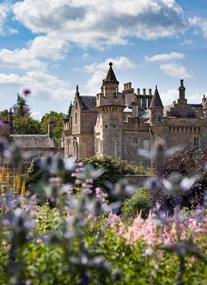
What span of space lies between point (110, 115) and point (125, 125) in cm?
194

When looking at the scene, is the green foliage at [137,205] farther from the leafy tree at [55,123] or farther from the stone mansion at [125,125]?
the leafy tree at [55,123]

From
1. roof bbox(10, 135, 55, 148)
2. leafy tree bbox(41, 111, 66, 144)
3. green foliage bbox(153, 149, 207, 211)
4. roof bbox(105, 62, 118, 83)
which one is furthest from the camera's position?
leafy tree bbox(41, 111, 66, 144)

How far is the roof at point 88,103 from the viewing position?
5053 centimetres

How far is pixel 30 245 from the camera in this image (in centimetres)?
761

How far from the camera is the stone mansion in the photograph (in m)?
45.6

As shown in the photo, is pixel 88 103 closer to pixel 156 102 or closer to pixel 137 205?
pixel 156 102

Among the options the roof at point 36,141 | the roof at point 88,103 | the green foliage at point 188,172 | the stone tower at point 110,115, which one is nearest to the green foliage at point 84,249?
the green foliage at point 188,172

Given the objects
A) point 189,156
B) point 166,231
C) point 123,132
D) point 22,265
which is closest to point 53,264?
point 22,265

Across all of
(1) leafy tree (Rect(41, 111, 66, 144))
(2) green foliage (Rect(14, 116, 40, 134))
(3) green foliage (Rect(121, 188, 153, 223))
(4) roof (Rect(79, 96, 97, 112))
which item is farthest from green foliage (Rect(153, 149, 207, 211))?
(2) green foliage (Rect(14, 116, 40, 134))

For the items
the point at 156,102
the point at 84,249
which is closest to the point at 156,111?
the point at 156,102

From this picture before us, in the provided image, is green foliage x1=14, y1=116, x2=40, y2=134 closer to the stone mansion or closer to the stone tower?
the stone mansion

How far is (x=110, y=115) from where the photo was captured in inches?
1785

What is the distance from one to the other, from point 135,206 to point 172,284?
66.7 feet

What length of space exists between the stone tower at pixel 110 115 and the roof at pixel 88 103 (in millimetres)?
4559
